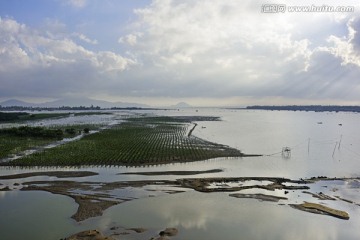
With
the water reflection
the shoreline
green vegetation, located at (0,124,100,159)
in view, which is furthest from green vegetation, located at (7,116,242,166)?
the water reflection

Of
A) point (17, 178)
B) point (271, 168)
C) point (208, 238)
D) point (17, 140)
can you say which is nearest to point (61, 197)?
point (17, 178)

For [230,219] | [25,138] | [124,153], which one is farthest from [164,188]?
[25,138]

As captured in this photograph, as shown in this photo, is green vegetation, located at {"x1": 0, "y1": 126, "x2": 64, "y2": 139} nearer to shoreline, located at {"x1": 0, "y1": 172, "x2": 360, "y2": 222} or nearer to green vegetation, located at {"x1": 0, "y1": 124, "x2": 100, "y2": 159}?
green vegetation, located at {"x1": 0, "y1": 124, "x2": 100, "y2": 159}

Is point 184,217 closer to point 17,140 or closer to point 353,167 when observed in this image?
point 353,167

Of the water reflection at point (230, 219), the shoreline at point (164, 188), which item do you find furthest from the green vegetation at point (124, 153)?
the water reflection at point (230, 219)

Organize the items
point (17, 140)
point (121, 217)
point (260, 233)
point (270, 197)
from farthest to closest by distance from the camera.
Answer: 1. point (17, 140)
2. point (270, 197)
3. point (121, 217)
4. point (260, 233)

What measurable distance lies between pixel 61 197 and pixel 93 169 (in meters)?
11.4

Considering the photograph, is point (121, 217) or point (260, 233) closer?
point (260, 233)

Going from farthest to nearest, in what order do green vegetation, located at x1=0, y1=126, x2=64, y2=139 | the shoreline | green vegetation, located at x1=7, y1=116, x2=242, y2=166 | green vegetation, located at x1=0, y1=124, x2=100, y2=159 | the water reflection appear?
1. green vegetation, located at x1=0, y1=126, x2=64, y2=139
2. green vegetation, located at x1=0, y1=124, x2=100, y2=159
3. green vegetation, located at x1=7, y1=116, x2=242, y2=166
4. the shoreline
5. the water reflection

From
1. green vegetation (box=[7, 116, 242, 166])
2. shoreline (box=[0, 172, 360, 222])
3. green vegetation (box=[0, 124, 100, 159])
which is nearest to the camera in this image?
shoreline (box=[0, 172, 360, 222])

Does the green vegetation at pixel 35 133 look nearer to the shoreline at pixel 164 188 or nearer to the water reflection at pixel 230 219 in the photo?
the shoreline at pixel 164 188

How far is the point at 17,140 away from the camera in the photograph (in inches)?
2516

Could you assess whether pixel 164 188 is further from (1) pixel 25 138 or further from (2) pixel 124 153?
(1) pixel 25 138

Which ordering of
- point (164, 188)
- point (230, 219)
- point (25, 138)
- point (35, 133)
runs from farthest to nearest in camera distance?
point (35, 133)
point (25, 138)
point (164, 188)
point (230, 219)
